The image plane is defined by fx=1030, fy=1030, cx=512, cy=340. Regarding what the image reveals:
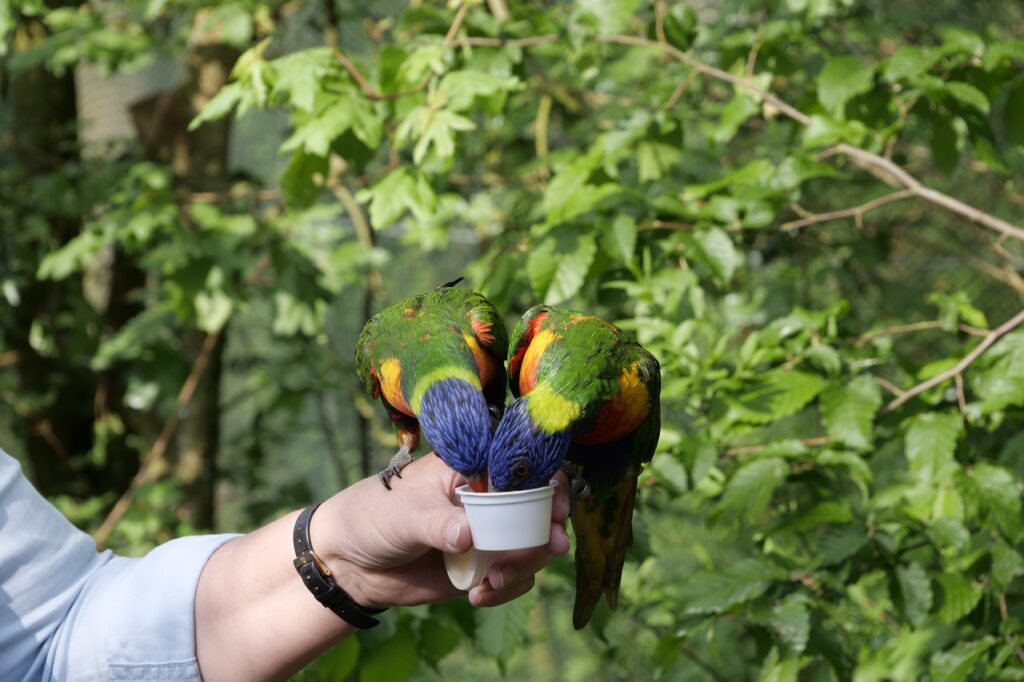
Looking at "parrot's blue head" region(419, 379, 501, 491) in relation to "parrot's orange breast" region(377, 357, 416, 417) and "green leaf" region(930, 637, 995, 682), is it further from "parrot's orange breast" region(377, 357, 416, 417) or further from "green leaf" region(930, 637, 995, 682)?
"green leaf" region(930, 637, 995, 682)

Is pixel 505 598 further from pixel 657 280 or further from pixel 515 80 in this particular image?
pixel 515 80

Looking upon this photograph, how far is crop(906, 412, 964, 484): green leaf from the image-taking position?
5.21 feet

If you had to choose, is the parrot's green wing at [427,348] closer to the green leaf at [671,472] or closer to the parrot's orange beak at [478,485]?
the parrot's orange beak at [478,485]

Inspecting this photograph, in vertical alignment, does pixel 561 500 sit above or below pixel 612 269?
above

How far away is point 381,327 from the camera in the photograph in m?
1.42

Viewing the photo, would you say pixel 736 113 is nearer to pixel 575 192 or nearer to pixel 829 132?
pixel 829 132

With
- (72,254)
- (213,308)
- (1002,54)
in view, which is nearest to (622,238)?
(1002,54)

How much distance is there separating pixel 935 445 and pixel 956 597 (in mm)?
241

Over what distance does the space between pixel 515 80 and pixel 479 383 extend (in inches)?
26.7

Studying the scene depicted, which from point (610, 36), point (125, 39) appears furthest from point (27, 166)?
point (610, 36)

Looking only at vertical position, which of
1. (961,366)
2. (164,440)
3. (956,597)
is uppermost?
(961,366)

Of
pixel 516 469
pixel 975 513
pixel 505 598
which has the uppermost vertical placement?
pixel 516 469

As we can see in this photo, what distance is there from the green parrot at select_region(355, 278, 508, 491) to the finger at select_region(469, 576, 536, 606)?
115 mm

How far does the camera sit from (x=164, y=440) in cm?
313
